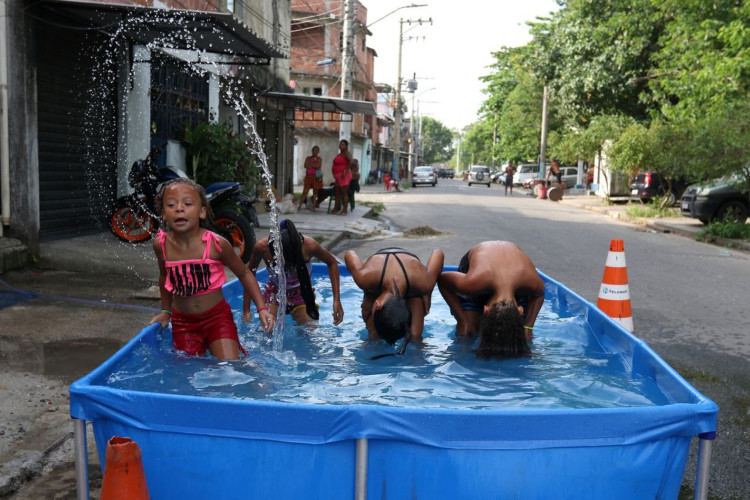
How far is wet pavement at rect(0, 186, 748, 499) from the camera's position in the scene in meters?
3.41

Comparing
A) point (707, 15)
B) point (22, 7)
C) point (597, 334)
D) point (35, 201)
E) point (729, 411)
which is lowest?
point (729, 411)

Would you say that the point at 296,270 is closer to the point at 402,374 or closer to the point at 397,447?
the point at 402,374

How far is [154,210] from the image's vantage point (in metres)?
9.80

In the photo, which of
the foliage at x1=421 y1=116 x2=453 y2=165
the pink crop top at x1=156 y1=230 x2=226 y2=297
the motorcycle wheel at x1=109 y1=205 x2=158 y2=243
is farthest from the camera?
the foliage at x1=421 y1=116 x2=453 y2=165

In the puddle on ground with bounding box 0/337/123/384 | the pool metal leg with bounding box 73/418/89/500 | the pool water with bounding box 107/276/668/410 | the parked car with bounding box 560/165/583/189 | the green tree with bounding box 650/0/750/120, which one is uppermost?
the green tree with bounding box 650/0/750/120

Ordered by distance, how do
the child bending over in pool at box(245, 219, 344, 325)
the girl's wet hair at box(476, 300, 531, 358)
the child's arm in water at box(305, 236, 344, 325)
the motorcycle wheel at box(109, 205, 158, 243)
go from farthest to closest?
the motorcycle wheel at box(109, 205, 158, 243) < the child bending over in pool at box(245, 219, 344, 325) < the child's arm in water at box(305, 236, 344, 325) < the girl's wet hair at box(476, 300, 531, 358)

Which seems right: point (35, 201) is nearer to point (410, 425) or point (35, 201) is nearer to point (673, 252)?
point (410, 425)

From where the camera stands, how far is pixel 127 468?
89.5 inches

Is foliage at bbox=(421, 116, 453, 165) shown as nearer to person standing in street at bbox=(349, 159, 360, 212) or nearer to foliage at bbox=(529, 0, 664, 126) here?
foliage at bbox=(529, 0, 664, 126)

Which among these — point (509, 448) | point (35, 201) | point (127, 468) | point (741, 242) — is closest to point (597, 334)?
point (509, 448)

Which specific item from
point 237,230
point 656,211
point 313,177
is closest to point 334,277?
point 237,230

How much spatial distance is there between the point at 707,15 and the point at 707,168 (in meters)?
6.88

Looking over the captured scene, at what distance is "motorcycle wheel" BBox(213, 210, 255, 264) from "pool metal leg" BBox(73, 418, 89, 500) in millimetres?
6687

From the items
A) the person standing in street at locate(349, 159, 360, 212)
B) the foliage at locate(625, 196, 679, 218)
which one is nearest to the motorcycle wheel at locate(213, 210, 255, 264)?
the person standing in street at locate(349, 159, 360, 212)
